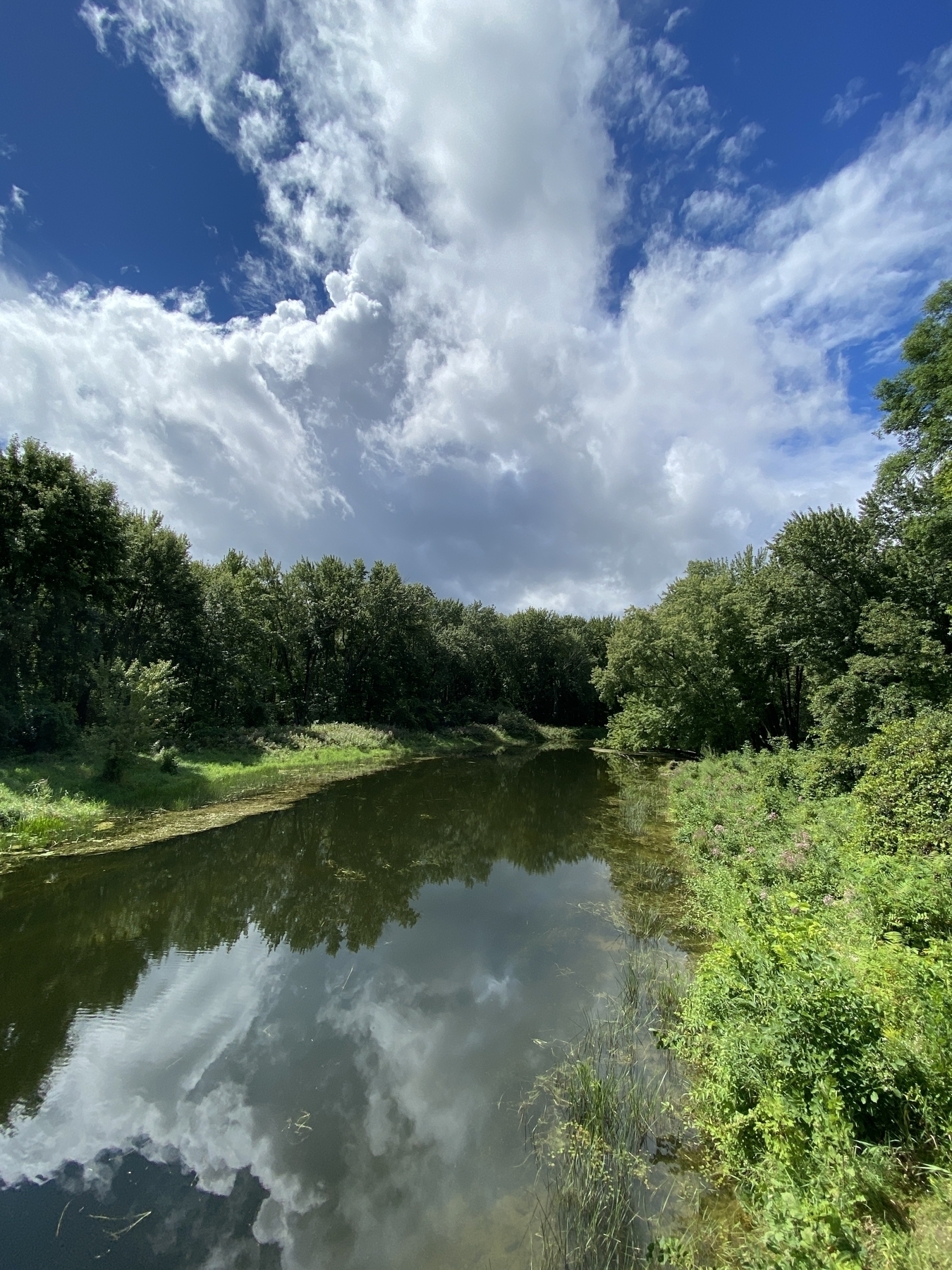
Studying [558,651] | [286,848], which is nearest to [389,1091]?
[286,848]

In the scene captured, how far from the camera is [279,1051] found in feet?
21.1

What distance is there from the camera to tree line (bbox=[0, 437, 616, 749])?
67.1ft

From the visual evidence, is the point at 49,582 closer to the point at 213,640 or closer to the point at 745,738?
the point at 213,640

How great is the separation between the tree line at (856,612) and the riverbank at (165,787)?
19908mm

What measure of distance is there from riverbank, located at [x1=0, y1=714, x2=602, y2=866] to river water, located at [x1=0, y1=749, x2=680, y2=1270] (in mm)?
1697

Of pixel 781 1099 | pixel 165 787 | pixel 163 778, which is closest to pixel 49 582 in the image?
pixel 163 778

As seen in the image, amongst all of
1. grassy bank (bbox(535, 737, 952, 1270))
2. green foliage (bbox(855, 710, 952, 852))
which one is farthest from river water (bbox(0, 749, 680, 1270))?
green foliage (bbox(855, 710, 952, 852))

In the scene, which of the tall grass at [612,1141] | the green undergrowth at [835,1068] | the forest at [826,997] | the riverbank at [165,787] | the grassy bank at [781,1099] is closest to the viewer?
the green undergrowth at [835,1068]

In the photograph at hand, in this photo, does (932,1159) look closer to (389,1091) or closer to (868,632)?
(389,1091)

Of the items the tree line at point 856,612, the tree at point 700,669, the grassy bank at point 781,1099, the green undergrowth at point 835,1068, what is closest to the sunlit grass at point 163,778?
the grassy bank at point 781,1099

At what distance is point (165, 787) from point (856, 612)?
85.7 ft

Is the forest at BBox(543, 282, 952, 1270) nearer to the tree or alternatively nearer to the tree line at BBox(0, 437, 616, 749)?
the tree

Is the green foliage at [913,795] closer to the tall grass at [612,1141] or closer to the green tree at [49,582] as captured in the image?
the tall grass at [612,1141]

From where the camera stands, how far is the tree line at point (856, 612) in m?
16.2
